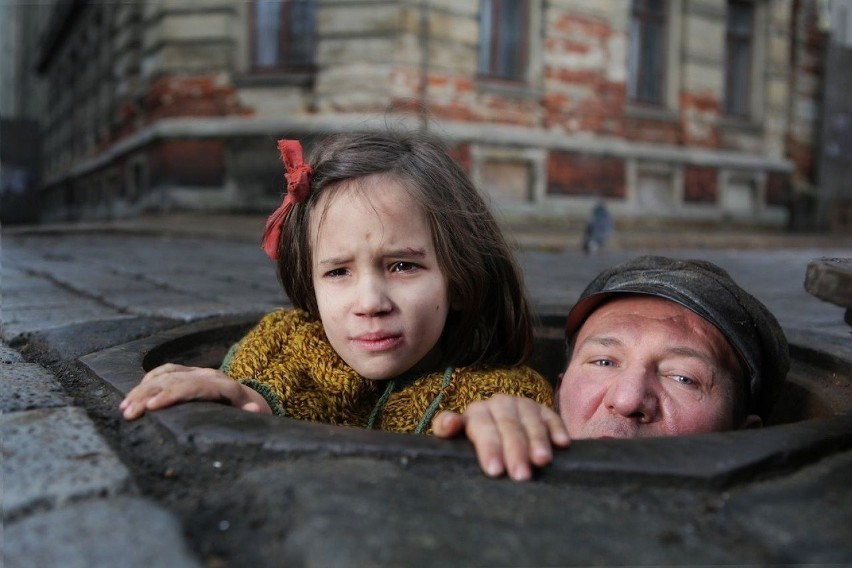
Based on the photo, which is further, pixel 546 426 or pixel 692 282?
pixel 692 282

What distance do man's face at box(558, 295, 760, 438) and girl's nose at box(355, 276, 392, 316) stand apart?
0.53 metres

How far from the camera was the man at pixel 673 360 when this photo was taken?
173 cm

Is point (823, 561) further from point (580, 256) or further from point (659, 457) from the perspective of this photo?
point (580, 256)

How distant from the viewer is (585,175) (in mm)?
9922

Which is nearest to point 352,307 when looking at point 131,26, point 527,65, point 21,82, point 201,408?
point 201,408

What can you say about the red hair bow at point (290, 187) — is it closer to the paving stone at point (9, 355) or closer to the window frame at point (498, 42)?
the paving stone at point (9, 355)

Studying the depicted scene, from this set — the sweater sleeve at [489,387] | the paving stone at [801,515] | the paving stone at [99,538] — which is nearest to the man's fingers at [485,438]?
the paving stone at [801,515]

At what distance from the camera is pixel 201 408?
1271 millimetres

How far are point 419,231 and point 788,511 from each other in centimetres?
103

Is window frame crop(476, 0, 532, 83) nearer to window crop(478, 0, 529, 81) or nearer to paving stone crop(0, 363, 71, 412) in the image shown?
window crop(478, 0, 529, 81)

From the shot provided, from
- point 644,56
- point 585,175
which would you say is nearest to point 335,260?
point 585,175

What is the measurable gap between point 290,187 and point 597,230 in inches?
214

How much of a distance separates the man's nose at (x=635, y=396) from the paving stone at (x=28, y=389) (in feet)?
3.62

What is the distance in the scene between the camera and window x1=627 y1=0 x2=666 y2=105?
1061 centimetres
